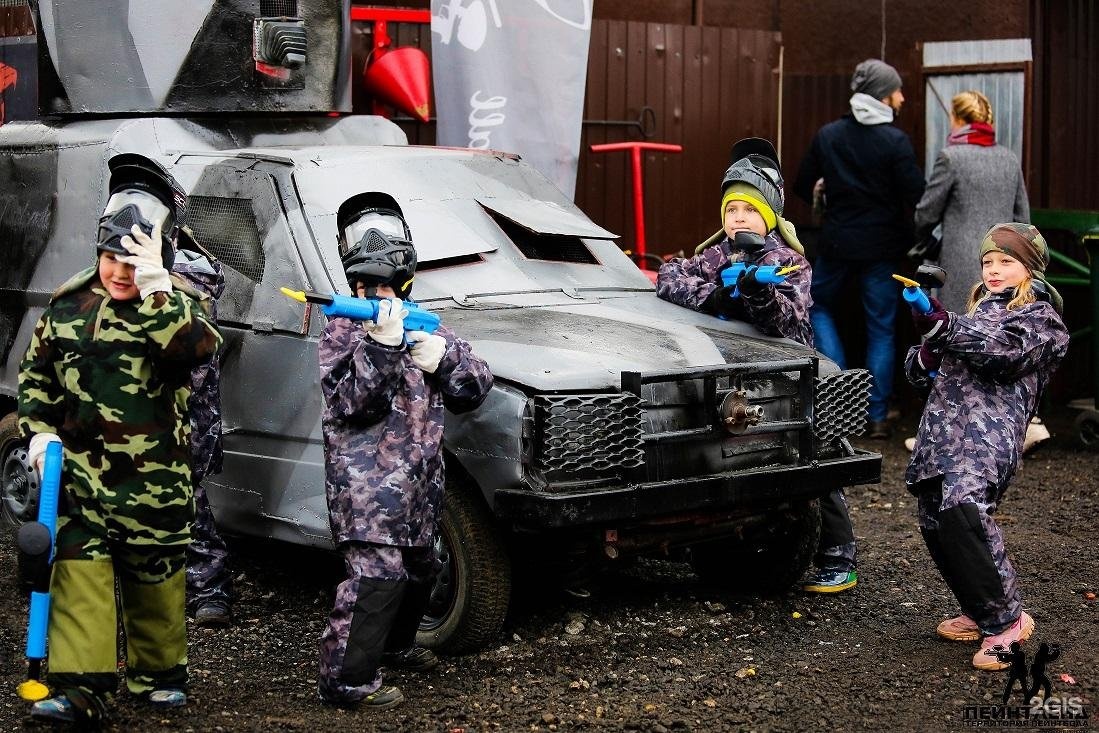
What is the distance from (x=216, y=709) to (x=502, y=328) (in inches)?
64.3

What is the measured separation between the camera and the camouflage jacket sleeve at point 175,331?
14.9 ft

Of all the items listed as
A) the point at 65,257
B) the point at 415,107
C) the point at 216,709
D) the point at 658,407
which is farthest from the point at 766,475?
the point at 415,107

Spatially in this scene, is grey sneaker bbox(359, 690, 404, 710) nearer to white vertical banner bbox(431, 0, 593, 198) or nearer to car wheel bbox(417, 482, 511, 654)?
car wheel bbox(417, 482, 511, 654)

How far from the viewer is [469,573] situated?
521 cm

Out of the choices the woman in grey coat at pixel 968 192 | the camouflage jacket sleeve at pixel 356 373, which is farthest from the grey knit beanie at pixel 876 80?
the camouflage jacket sleeve at pixel 356 373

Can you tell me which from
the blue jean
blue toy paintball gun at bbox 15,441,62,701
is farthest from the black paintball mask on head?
the blue jean

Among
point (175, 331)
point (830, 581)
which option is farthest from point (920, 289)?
point (175, 331)

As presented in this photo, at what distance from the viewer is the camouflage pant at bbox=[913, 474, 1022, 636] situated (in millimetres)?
5301

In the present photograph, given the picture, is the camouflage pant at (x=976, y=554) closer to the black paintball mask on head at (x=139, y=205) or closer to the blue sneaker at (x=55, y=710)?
the black paintball mask on head at (x=139, y=205)

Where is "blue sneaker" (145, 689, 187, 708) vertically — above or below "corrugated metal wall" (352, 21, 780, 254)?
below

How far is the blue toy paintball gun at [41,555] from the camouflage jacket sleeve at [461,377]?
1.15m

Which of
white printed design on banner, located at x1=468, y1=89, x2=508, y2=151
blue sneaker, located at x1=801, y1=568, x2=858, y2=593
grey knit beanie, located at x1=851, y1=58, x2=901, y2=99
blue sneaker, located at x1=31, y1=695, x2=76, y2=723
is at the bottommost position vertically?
blue sneaker, located at x1=801, y1=568, x2=858, y2=593

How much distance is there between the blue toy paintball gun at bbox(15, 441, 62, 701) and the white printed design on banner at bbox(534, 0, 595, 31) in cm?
455

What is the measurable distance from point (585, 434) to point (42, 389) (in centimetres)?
168
